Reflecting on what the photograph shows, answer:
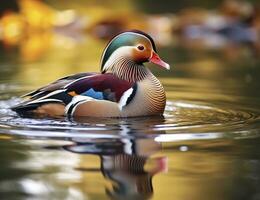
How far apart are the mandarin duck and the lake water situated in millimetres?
115

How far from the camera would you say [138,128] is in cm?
708

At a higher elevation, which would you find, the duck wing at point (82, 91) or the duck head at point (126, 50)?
the duck head at point (126, 50)

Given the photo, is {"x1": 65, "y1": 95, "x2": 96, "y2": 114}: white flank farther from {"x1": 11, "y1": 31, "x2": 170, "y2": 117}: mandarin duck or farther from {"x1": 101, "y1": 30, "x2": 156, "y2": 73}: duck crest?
{"x1": 101, "y1": 30, "x2": 156, "y2": 73}: duck crest

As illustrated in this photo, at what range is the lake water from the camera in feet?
16.6

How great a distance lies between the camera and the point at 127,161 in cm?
585

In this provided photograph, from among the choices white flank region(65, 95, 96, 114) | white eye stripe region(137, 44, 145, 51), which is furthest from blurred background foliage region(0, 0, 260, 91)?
white flank region(65, 95, 96, 114)

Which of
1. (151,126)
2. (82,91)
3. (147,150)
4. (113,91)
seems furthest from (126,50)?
(147,150)

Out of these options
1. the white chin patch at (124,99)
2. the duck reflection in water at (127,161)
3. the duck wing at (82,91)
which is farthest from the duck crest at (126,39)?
the duck reflection in water at (127,161)

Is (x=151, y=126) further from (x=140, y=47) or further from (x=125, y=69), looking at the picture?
(x=140, y=47)

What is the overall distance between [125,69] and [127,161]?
6.82ft

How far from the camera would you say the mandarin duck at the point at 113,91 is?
24.5 ft

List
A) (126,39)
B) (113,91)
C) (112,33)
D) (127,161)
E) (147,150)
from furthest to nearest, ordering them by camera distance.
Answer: (112,33) → (126,39) → (113,91) → (147,150) → (127,161)

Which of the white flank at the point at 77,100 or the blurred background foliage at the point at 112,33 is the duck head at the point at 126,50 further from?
the blurred background foliage at the point at 112,33

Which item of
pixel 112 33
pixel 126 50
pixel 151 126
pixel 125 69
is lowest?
pixel 112 33
